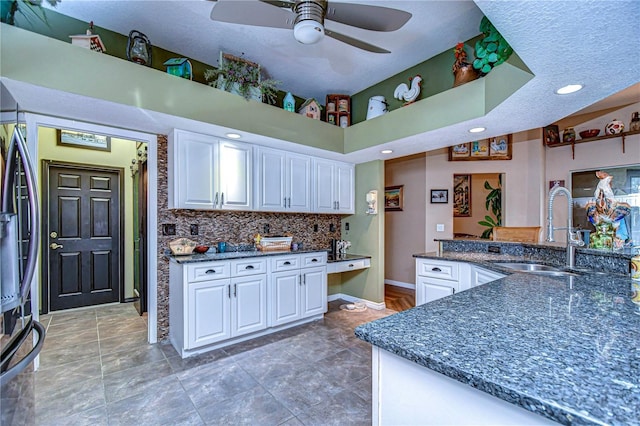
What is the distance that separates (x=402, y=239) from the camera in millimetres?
5500

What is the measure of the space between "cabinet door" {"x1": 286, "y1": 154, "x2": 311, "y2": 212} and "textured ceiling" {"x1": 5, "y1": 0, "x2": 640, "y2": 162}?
2.15 feet

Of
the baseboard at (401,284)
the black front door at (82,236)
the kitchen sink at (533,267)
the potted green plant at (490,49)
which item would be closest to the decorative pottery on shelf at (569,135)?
the potted green plant at (490,49)

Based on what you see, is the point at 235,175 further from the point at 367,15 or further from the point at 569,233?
the point at 569,233

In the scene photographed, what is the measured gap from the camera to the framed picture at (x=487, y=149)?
14.8ft

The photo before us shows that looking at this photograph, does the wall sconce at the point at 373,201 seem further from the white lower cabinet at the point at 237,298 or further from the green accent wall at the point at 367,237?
the white lower cabinet at the point at 237,298

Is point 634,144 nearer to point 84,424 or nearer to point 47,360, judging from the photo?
point 84,424

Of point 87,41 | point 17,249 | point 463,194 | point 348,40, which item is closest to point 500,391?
point 17,249

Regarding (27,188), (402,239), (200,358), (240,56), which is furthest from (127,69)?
(402,239)

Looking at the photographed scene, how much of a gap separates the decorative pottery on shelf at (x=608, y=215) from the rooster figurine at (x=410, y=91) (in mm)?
1786

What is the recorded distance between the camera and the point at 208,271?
2707 millimetres

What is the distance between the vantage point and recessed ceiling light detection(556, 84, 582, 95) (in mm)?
1896

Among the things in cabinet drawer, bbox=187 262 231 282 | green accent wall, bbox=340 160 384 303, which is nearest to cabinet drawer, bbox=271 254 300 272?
cabinet drawer, bbox=187 262 231 282

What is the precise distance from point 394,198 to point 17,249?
5252 mm

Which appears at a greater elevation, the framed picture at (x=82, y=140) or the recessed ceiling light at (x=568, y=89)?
the framed picture at (x=82, y=140)
